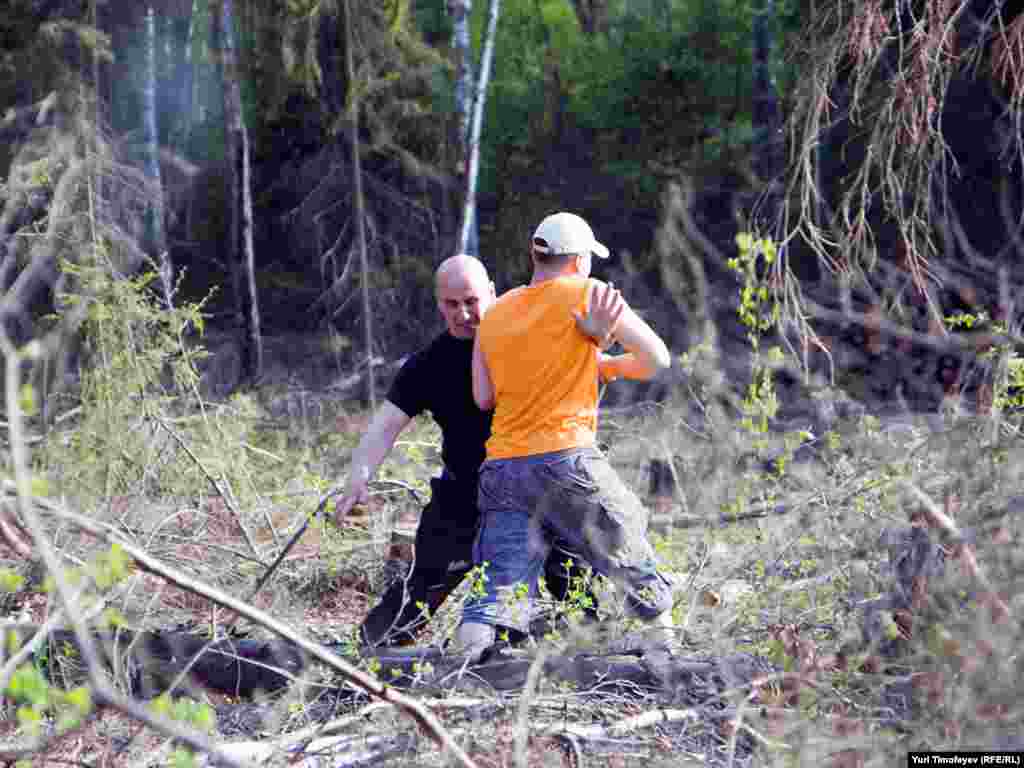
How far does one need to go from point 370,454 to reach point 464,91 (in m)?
11.0

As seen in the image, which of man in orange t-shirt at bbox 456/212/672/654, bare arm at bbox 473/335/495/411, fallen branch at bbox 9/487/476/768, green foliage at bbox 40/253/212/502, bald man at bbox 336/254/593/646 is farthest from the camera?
green foliage at bbox 40/253/212/502

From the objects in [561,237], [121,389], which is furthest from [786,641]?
[121,389]

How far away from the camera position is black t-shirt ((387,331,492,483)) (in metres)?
5.13

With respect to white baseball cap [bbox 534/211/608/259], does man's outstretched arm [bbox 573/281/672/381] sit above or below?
below

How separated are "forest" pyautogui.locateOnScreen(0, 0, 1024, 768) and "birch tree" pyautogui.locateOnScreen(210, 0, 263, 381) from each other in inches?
2.8

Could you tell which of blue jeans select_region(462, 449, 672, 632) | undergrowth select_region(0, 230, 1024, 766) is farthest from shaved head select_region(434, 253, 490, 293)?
undergrowth select_region(0, 230, 1024, 766)

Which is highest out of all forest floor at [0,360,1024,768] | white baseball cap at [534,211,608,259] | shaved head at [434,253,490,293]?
white baseball cap at [534,211,608,259]

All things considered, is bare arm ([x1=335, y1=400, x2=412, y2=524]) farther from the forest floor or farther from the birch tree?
the birch tree

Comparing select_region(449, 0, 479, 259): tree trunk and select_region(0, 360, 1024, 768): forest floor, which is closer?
select_region(0, 360, 1024, 768): forest floor

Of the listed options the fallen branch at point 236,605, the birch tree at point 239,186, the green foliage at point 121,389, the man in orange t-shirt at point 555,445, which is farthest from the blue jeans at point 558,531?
the birch tree at point 239,186

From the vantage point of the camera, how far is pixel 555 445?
454cm

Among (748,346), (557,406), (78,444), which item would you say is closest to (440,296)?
(557,406)

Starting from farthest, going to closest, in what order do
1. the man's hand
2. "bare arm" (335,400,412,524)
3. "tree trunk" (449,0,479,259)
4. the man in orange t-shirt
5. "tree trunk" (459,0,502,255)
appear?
1. "tree trunk" (449,0,479,259)
2. "tree trunk" (459,0,502,255)
3. "bare arm" (335,400,412,524)
4. the man in orange t-shirt
5. the man's hand

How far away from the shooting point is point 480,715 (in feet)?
13.1
